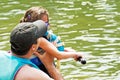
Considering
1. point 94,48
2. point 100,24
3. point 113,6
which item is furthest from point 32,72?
point 113,6

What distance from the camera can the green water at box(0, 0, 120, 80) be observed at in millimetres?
8531

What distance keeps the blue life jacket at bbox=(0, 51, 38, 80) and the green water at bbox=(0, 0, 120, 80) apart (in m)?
4.85

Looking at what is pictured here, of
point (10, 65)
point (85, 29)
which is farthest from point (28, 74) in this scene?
point (85, 29)

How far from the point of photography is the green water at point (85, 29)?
8.53m

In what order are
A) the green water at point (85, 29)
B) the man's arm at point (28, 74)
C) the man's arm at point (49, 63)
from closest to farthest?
the man's arm at point (28, 74) < the man's arm at point (49, 63) < the green water at point (85, 29)

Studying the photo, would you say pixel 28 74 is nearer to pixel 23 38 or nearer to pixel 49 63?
Answer: pixel 23 38

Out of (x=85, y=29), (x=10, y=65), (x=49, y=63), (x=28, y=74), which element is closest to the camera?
(x=28, y=74)

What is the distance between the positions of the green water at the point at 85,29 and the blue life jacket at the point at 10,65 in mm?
4849

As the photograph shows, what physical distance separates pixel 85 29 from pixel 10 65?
28.8ft

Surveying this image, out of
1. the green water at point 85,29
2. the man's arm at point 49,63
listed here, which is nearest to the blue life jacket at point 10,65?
the man's arm at point 49,63

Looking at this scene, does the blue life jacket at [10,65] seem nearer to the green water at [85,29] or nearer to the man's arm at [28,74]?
the man's arm at [28,74]

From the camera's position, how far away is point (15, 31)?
3229 millimetres

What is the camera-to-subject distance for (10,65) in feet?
10.4

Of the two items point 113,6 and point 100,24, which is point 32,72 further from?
point 113,6
